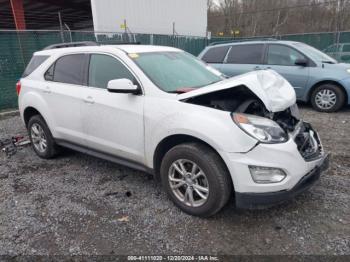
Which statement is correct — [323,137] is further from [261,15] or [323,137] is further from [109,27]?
[261,15]

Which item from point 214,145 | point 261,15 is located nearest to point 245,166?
point 214,145

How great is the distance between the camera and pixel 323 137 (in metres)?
5.28

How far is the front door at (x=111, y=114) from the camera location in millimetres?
3234

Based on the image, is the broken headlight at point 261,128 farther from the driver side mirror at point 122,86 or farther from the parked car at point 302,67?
the parked car at point 302,67

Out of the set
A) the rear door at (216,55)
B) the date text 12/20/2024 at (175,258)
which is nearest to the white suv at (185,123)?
the date text 12/20/2024 at (175,258)

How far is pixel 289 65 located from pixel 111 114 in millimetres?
5493

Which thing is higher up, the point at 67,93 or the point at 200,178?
the point at 67,93

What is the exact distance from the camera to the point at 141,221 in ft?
9.75

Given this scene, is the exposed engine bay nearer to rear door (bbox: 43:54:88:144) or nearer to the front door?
the front door

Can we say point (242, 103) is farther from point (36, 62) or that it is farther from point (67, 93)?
point (36, 62)

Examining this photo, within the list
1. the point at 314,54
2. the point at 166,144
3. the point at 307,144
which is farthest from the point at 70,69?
the point at 314,54

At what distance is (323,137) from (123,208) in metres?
4.01

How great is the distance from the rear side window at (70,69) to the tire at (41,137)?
0.78 meters

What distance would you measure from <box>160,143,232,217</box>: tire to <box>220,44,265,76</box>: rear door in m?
5.30
